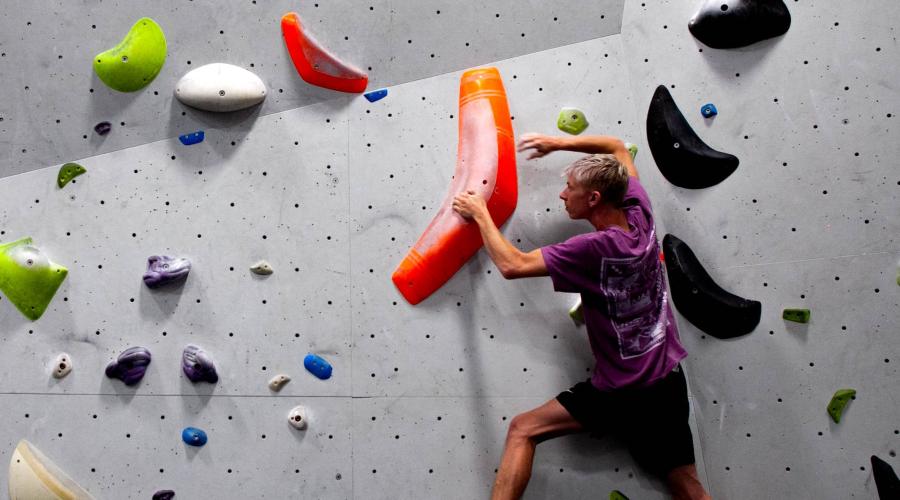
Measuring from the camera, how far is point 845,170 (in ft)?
6.91

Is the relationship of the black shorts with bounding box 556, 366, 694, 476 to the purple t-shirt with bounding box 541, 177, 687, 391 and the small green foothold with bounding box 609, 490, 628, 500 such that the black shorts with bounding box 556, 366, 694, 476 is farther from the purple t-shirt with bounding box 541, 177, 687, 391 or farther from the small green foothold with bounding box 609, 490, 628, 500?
the small green foothold with bounding box 609, 490, 628, 500

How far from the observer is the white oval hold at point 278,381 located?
2.09 metres

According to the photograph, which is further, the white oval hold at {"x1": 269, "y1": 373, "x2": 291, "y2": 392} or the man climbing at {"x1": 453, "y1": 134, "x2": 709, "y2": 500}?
the white oval hold at {"x1": 269, "y1": 373, "x2": 291, "y2": 392}

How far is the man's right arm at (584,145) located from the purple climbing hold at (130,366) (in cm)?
139

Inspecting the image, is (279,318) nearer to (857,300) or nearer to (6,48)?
(6,48)

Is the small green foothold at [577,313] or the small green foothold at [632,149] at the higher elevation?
the small green foothold at [632,149]

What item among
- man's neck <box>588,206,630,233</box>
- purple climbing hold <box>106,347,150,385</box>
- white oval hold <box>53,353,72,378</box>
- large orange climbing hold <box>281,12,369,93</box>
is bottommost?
white oval hold <box>53,353,72,378</box>

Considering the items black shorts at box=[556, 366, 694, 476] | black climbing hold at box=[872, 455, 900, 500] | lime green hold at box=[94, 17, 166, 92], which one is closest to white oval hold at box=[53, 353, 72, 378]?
lime green hold at box=[94, 17, 166, 92]

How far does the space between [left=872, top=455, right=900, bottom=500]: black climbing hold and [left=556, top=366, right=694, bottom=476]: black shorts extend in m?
0.64

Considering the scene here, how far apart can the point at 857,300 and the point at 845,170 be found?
42cm

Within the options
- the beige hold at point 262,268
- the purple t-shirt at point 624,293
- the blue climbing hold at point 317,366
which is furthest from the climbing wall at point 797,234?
the beige hold at point 262,268

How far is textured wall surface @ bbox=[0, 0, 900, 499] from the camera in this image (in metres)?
2.08

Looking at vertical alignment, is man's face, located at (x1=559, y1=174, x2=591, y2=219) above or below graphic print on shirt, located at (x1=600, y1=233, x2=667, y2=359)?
above

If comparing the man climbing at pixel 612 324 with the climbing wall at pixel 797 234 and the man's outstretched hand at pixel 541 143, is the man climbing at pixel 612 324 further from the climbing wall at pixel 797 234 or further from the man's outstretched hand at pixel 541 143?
the climbing wall at pixel 797 234
